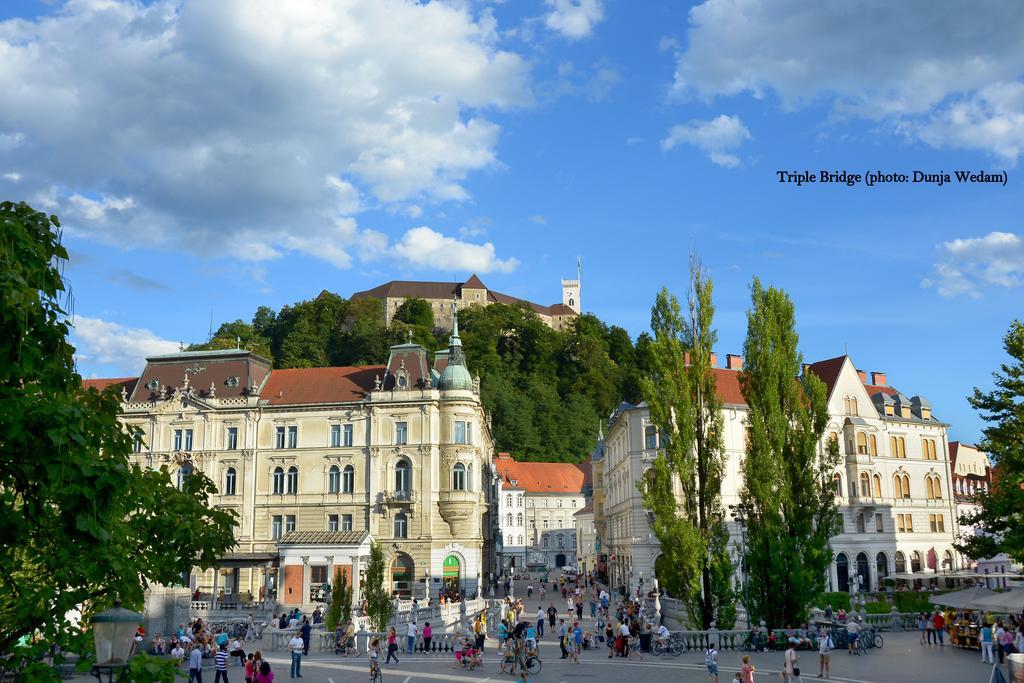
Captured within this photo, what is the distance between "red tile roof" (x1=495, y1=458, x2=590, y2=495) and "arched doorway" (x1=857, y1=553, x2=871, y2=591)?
2640 inches

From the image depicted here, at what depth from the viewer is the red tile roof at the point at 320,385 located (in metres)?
61.0

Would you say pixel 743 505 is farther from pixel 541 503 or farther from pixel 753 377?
pixel 541 503

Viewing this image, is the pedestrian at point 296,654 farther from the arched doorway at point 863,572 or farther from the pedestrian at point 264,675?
the arched doorway at point 863,572

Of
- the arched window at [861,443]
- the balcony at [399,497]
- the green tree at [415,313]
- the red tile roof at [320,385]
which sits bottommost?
the balcony at [399,497]

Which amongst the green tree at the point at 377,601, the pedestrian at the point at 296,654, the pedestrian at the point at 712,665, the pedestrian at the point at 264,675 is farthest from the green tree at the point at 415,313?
the pedestrian at the point at 264,675

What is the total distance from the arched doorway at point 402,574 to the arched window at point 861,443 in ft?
104

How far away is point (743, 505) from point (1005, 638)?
994cm

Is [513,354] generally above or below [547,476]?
above

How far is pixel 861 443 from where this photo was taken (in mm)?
61625

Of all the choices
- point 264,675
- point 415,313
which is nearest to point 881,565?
point 264,675

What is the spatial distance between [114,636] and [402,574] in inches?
2021

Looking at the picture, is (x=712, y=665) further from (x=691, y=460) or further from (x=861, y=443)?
(x=861, y=443)

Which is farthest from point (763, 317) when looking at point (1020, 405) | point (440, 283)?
point (440, 283)

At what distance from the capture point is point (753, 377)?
35.5 metres
